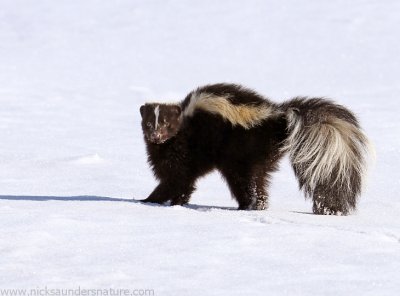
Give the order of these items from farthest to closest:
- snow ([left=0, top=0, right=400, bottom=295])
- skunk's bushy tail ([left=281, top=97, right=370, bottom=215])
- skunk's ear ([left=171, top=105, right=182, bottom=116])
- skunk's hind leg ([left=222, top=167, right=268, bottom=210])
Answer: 1. skunk's ear ([left=171, top=105, right=182, bottom=116])
2. skunk's hind leg ([left=222, top=167, right=268, bottom=210])
3. skunk's bushy tail ([left=281, top=97, right=370, bottom=215])
4. snow ([left=0, top=0, right=400, bottom=295])

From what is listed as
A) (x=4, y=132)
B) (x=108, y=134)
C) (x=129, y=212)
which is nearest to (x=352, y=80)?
(x=108, y=134)

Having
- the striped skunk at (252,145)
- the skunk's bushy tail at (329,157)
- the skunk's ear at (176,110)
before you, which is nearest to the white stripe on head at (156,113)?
the striped skunk at (252,145)

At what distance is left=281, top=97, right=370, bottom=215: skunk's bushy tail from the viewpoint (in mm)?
7582

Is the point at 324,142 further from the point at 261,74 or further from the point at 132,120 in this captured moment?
the point at 261,74

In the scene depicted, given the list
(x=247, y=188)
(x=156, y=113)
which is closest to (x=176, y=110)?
(x=156, y=113)

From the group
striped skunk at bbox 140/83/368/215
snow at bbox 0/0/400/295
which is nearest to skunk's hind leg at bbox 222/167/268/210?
striped skunk at bbox 140/83/368/215

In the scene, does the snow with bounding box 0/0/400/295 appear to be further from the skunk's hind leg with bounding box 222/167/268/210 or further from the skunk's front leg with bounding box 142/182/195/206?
the skunk's hind leg with bounding box 222/167/268/210

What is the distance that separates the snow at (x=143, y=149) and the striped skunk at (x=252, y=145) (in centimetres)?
34

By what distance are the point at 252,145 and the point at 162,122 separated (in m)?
0.83

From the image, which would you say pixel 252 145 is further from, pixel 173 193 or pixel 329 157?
pixel 173 193

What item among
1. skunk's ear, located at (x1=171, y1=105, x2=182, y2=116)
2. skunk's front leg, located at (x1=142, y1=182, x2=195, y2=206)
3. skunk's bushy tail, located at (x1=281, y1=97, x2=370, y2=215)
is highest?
skunk's ear, located at (x1=171, y1=105, x2=182, y2=116)

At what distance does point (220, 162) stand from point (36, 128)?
7.19 m

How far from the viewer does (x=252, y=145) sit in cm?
795

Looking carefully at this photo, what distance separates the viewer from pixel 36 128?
14.7 m
